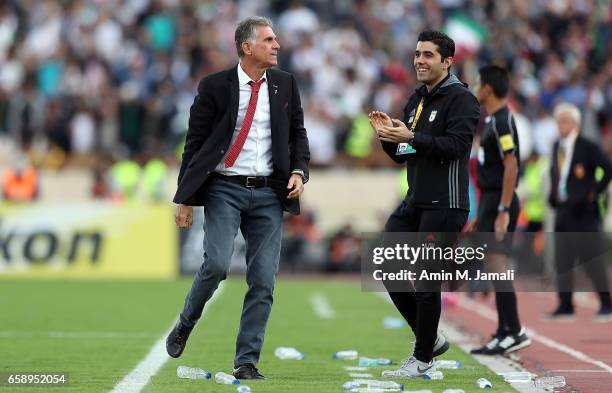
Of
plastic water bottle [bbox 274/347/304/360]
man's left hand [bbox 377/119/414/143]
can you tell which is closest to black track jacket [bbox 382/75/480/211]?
man's left hand [bbox 377/119/414/143]

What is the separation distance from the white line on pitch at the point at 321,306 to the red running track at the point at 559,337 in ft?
4.27

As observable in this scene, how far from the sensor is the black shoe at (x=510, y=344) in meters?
11.1

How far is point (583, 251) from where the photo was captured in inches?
609

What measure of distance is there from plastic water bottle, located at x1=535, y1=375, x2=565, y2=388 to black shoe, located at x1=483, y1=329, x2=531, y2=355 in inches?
77.2

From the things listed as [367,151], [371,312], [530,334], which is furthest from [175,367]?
[367,151]

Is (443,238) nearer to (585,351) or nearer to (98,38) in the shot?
(585,351)

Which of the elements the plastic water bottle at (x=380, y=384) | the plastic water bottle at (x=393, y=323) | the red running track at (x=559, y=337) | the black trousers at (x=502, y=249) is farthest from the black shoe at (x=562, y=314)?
the plastic water bottle at (x=380, y=384)

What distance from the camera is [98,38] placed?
94.3 ft

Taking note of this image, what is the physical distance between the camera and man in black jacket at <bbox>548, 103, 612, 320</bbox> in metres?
15.3

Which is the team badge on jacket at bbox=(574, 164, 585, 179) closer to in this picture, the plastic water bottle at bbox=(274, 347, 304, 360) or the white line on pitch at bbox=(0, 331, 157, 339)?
the white line on pitch at bbox=(0, 331, 157, 339)

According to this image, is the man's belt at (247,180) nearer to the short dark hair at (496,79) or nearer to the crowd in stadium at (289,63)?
the short dark hair at (496,79)

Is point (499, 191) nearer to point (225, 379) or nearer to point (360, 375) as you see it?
point (360, 375)

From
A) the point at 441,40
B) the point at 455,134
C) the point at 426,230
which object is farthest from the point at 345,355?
the point at 441,40

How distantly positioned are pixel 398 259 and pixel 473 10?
21.9 meters
